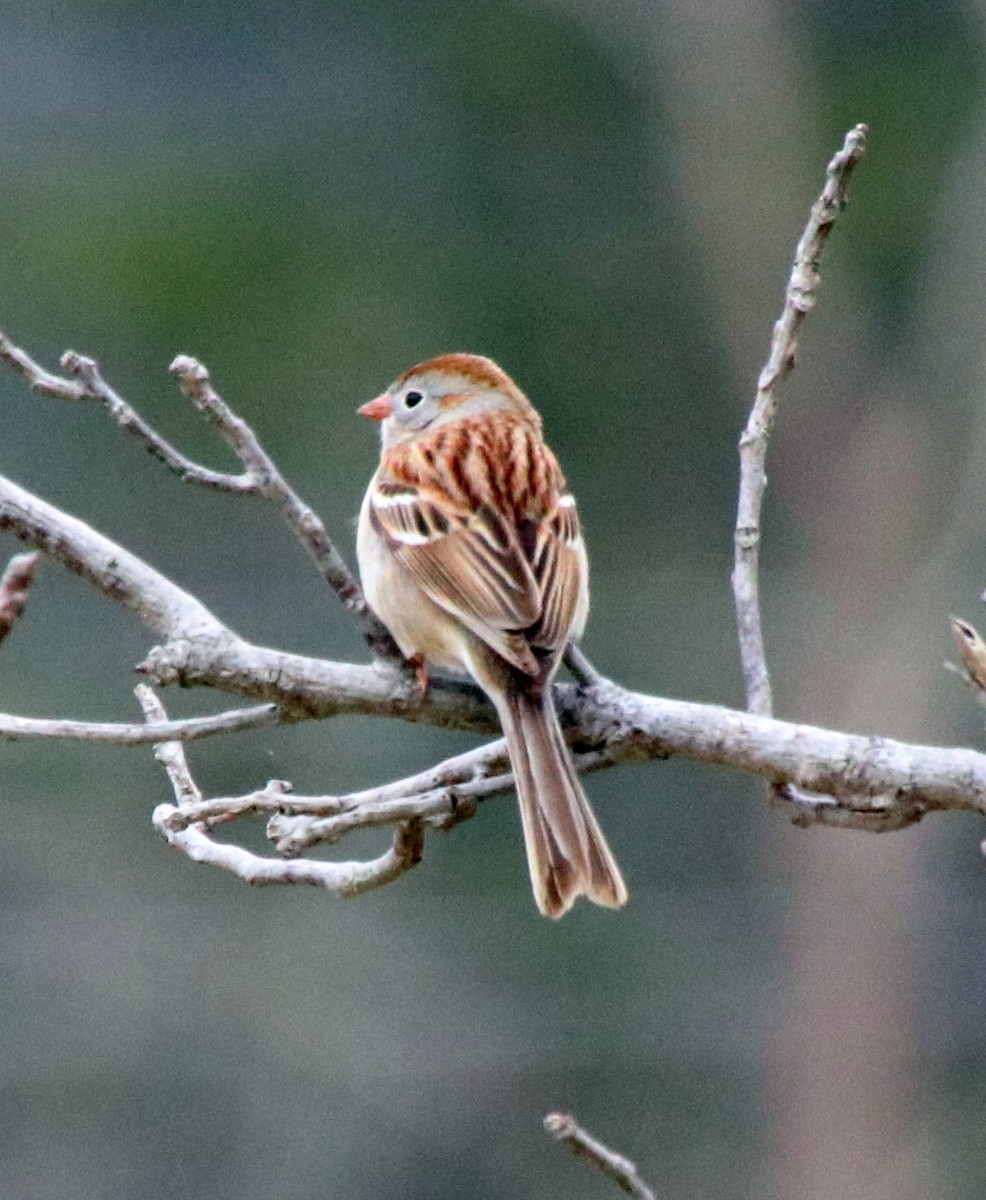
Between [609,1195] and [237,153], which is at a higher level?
[237,153]

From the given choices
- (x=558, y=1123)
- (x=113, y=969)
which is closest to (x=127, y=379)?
(x=113, y=969)

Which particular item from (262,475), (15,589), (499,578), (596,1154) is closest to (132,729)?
(15,589)

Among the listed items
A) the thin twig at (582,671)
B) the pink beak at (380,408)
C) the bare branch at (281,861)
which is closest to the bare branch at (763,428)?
the thin twig at (582,671)

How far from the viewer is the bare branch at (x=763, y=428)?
2842 millimetres

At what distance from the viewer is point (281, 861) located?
2836mm

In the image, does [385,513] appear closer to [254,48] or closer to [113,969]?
[113,969]

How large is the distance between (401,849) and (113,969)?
6684 millimetres

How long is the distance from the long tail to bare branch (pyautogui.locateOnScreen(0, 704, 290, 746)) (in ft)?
1.16

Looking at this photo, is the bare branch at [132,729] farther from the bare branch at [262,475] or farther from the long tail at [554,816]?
the long tail at [554,816]

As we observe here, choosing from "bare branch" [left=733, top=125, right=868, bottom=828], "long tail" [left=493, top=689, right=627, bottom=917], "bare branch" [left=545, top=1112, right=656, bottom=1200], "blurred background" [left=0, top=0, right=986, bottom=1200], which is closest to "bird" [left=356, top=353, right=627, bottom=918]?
"long tail" [left=493, top=689, right=627, bottom=917]

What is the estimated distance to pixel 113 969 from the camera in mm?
9117

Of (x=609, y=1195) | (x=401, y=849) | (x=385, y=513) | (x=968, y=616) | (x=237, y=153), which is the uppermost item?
(x=237, y=153)

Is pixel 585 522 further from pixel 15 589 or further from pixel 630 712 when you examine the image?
pixel 15 589

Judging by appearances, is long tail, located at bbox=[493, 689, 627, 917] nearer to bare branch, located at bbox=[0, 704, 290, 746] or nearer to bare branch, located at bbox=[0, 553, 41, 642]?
bare branch, located at bbox=[0, 704, 290, 746]
